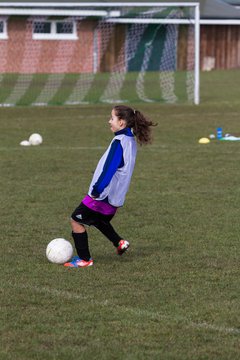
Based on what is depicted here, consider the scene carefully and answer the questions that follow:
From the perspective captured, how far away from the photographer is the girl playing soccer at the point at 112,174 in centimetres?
895

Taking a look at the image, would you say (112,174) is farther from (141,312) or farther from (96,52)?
(96,52)

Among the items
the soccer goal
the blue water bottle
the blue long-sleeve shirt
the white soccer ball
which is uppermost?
the blue long-sleeve shirt

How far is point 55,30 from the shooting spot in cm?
4434

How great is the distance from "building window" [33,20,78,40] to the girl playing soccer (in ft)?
114

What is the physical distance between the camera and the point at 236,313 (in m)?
7.32

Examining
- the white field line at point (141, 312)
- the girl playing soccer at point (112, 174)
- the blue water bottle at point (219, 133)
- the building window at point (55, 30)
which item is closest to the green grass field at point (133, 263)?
the white field line at point (141, 312)

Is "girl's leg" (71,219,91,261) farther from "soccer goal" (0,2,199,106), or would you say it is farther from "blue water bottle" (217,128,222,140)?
"soccer goal" (0,2,199,106)

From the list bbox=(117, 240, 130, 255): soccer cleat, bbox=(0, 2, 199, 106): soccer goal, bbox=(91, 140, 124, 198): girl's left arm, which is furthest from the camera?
bbox=(0, 2, 199, 106): soccer goal

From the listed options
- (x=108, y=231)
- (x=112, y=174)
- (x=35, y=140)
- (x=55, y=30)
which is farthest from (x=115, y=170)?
(x=55, y=30)

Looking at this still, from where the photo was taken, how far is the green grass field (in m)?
6.66

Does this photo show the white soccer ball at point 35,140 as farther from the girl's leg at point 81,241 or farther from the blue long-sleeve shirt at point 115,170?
the blue long-sleeve shirt at point 115,170

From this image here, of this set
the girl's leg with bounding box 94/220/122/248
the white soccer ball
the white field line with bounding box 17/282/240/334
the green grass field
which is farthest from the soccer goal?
the white field line with bounding box 17/282/240/334

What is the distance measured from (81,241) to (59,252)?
0.77 ft

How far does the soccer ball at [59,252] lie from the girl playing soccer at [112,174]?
0.07m
